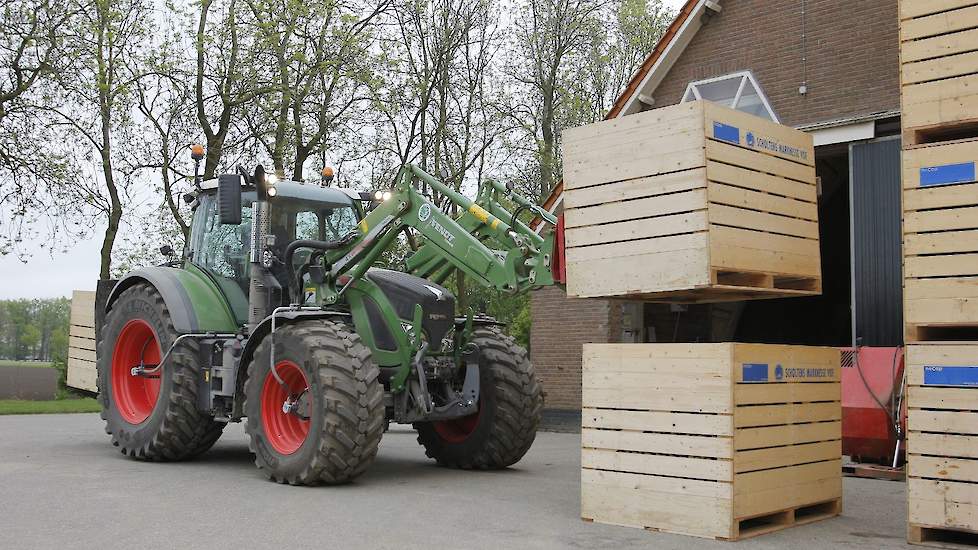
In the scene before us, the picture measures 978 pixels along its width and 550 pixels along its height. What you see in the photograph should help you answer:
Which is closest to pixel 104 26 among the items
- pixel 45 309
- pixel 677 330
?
pixel 677 330

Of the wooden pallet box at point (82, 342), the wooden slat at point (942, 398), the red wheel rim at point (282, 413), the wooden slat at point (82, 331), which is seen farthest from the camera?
the wooden slat at point (82, 331)

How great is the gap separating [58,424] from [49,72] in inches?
375

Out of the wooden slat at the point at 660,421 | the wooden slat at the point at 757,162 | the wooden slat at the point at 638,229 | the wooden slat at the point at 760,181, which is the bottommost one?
the wooden slat at the point at 660,421

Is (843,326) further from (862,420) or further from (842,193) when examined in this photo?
(862,420)

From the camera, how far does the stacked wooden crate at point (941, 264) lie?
666 centimetres

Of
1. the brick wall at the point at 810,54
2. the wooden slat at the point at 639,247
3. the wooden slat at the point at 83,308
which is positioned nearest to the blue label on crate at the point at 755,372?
the wooden slat at the point at 639,247

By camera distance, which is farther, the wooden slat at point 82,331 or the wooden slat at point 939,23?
the wooden slat at point 82,331

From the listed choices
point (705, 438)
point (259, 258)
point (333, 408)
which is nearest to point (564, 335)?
point (259, 258)

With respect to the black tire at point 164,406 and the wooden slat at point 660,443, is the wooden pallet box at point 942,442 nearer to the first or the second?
the wooden slat at point 660,443

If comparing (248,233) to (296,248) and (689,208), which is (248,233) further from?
(689,208)

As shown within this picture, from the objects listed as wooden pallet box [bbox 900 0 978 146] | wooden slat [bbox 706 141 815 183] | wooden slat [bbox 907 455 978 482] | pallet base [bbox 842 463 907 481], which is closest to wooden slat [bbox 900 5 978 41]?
wooden pallet box [bbox 900 0 978 146]

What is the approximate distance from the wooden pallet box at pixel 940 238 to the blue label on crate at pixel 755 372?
98 cm

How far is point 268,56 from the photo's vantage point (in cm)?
2305

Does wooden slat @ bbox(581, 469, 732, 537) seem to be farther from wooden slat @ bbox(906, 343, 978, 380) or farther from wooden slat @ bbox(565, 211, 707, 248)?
wooden slat @ bbox(565, 211, 707, 248)
